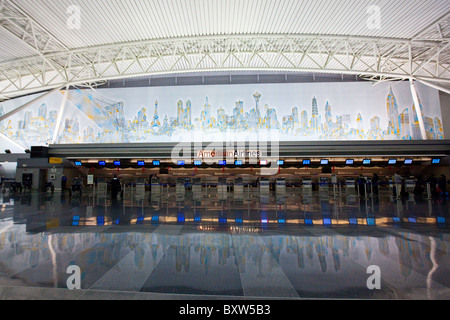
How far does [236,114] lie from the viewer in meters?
23.8

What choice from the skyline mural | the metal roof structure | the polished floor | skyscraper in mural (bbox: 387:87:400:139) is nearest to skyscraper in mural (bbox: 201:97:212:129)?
the skyline mural

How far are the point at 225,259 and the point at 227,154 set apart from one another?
1506cm

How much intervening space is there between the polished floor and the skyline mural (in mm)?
18197

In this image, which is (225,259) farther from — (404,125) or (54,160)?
(404,125)

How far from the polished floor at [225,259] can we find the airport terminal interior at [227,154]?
→ 4cm

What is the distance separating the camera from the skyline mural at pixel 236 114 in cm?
2269

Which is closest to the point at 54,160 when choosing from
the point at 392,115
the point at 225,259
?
the point at 225,259

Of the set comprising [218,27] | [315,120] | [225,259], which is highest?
[218,27]

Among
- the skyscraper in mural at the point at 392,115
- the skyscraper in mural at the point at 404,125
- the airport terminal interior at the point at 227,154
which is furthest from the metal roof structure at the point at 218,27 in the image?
the skyscraper in mural at the point at 404,125

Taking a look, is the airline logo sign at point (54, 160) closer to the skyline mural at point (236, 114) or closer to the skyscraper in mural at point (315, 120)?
the skyline mural at point (236, 114)

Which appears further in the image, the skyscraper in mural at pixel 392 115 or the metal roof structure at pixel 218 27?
the skyscraper in mural at pixel 392 115

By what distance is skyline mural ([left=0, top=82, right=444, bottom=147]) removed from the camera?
22.7 m
